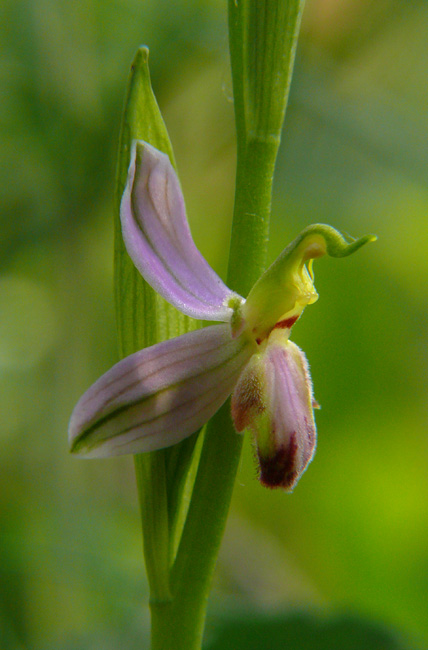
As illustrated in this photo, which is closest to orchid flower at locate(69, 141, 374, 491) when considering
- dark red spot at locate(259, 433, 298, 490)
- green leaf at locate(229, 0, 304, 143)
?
dark red spot at locate(259, 433, 298, 490)

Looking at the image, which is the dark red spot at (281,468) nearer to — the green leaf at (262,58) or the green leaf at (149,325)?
the green leaf at (149,325)

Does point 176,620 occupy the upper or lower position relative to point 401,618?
upper

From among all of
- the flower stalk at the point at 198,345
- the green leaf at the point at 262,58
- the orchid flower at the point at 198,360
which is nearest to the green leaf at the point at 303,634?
the flower stalk at the point at 198,345

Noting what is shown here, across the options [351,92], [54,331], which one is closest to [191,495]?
[54,331]

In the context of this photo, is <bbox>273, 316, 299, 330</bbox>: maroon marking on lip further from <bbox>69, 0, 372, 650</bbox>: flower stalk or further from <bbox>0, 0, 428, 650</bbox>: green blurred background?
<bbox>0, 0, 428, 650</bbox>: green blurred background

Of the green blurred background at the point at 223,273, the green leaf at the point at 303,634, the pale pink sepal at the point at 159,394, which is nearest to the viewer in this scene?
the pale pink sepal at the point at 159,394

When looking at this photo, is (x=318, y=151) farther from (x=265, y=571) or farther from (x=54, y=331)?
(x=265, y=571)

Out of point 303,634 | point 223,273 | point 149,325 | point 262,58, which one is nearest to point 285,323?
point 149,325
